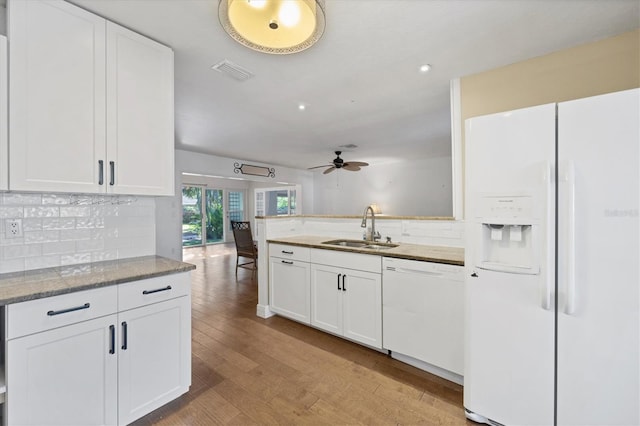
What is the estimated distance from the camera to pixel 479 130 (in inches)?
61.5

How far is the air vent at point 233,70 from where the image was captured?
2137 millimetres

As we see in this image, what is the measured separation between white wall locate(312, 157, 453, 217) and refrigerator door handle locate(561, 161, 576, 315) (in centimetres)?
566

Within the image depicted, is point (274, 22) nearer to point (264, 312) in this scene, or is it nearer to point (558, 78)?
point (558, 78)

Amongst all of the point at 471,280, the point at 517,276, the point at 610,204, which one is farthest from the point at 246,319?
the point at 610,204

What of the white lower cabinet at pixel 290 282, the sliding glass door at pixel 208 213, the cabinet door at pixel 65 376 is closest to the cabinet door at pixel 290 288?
the white lower cabinet at pixel 290 282

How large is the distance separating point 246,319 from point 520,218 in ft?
9.09

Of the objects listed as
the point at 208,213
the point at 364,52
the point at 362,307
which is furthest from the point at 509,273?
the point at 208,213

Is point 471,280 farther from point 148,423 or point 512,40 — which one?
point 148,423

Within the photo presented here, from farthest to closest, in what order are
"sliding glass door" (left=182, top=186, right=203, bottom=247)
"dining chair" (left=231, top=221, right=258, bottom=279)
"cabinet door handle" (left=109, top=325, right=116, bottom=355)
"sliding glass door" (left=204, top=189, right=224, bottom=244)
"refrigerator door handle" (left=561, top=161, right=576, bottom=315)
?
1. "sliding glass door" (left=204, top=189, right=224, bottom=244)
2. "sliding glass door" (left=182, top=186, right=203, bottom=247)
3. "dining chair" (left=231, top=221, right=258, bottom=279)
4. "cabinet door handle" (left=109, top=325, right=116, bottom=355)
5. "refrigerator door handle" (left=561, top=161, right=576, bottom=315)

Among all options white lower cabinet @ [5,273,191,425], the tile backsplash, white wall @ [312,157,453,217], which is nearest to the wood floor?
white lower cabinet @ [5,273,191,425]

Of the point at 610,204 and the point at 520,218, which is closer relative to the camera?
the point at 610,204

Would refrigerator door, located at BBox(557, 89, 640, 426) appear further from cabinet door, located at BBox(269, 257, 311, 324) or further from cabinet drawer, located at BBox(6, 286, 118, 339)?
cabinet drawer, located at BBox(6, 286, 118, 339)

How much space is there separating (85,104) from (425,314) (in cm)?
256

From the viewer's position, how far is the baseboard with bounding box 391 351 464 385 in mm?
1990
